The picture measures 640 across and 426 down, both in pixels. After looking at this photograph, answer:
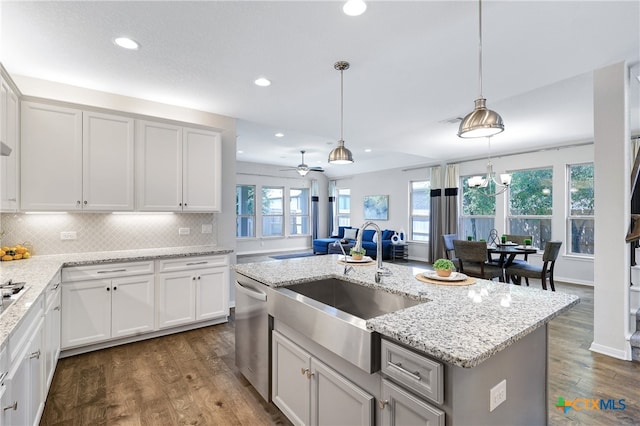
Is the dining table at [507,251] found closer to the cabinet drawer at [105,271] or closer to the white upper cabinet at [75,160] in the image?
the cabinet drawer at [105,271]

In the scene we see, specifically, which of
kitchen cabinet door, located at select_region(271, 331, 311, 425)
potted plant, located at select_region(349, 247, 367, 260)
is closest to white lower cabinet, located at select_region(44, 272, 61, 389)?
kitchen cabinet door, located at select_region(271, 331, 311, 425)

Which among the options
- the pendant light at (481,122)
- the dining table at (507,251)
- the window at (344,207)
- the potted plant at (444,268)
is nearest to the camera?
the pendant light at (481,122)

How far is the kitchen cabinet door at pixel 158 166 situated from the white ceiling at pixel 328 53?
43 cm

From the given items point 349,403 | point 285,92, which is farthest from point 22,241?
point 349,403

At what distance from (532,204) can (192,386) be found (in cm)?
715

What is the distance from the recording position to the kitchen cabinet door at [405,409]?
1.09m

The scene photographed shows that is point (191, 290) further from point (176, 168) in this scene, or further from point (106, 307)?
point (176, 168)

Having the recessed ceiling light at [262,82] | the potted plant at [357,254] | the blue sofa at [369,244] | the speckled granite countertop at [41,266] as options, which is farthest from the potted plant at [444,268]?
the blue sofa at [369,244]

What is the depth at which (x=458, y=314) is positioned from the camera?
1.40m

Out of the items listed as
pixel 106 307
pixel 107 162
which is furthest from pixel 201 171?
pixel 106 307

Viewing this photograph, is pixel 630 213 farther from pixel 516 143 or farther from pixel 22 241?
pixel 22 241

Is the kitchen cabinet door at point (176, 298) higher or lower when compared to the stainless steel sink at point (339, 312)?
lower

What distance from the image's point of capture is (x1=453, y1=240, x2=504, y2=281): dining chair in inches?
180

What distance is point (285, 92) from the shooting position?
3477mm
